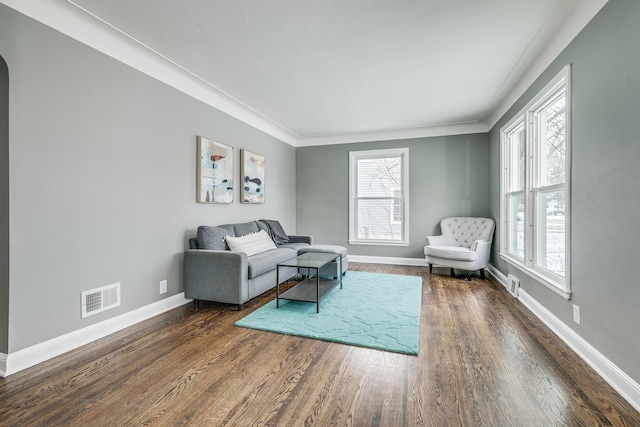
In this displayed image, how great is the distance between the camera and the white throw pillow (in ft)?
11.8

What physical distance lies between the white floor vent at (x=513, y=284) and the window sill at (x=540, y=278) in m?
0.15

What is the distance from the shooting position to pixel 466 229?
5.16 metres

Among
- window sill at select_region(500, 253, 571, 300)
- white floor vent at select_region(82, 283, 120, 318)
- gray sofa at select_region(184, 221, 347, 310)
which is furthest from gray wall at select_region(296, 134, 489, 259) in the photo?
white floor vent at select_region(82, 283, 120, 318)

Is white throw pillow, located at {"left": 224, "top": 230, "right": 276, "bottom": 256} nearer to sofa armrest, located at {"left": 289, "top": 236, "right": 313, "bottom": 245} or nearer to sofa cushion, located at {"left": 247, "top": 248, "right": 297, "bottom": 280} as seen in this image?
sofa cushion, located at {"left": 247, "top": 248, "right": 297, "bottom": 280}

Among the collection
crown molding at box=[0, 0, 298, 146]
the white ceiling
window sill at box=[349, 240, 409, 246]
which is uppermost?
the white ceiling

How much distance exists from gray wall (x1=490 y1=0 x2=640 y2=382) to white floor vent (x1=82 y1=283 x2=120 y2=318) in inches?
145

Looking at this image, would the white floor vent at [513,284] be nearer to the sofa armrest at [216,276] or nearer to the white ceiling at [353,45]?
the white ceiling at [353,45]

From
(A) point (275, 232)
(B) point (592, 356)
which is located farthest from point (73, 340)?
(B) point (592, 356)

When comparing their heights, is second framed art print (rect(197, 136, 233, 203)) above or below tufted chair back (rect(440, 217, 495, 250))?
above

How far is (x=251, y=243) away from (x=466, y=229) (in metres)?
3.68

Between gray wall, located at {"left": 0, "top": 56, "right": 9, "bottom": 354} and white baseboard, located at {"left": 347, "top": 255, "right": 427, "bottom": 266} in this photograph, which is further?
white baseboard, located at {"left": 347, "top": 255, "right": 427, "bottom": 266}

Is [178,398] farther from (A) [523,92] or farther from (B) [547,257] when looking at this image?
(A) [523,92]

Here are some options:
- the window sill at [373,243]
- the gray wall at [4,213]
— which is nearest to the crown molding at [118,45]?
the gray wall at [4,213]

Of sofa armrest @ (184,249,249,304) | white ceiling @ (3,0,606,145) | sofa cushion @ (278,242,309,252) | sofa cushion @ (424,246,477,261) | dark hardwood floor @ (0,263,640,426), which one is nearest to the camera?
dark hardwood floor @ (0,263,640,426)
